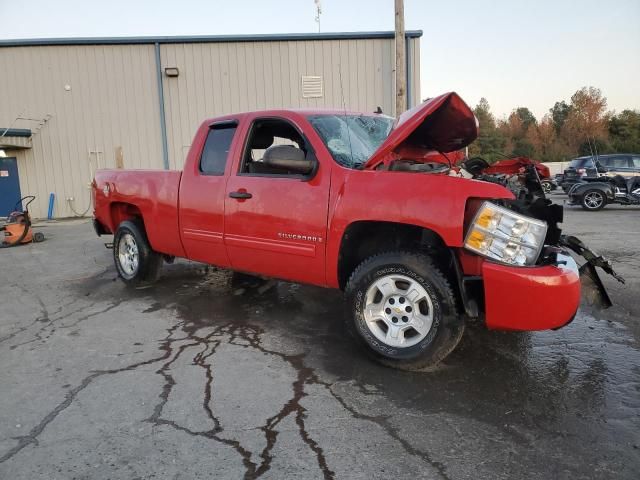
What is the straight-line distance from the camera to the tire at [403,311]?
10.1 feet

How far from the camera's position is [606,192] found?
46.0ft

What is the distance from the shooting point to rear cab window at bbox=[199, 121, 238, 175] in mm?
4500

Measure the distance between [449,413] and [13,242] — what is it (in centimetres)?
977

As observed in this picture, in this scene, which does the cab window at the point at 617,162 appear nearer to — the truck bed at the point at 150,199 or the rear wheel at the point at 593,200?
the rear wheel at the point at 593,200

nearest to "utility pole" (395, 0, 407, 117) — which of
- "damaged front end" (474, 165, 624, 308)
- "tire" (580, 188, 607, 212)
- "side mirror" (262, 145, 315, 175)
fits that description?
"tire" (580, 188, 607, 212)

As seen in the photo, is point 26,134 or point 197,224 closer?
point 197,224

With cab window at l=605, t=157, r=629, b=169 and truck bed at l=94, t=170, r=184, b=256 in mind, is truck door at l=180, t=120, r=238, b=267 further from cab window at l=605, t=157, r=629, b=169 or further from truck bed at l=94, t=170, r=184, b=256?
cab window at l=605, t=157, r=629, b=169

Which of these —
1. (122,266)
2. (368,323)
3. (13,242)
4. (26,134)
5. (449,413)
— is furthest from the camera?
(26,134)

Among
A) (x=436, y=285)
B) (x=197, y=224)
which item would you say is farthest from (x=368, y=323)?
(x=197, y=224)

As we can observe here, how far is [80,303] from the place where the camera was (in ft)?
17.0

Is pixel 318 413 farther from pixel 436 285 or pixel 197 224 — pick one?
pixel 197 224

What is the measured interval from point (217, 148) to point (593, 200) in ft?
43.9

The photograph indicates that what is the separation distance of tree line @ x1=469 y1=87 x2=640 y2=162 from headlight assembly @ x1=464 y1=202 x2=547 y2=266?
33181mm

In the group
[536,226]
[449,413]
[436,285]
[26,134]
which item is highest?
[26,134]
